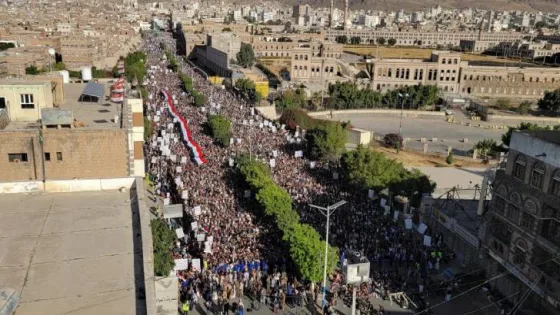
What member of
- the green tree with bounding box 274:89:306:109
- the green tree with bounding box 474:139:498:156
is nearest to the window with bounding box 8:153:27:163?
the green tree with bounding box 474:139:498:156

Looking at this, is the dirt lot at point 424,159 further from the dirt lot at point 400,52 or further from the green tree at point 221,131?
the dirt lot at point 400,52

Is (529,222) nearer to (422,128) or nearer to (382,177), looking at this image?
(382,177)

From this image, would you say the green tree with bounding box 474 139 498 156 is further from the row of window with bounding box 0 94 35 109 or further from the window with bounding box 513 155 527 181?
the row of window with bounding box 0 94 35 109

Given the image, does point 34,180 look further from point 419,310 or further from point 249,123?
point 249,123

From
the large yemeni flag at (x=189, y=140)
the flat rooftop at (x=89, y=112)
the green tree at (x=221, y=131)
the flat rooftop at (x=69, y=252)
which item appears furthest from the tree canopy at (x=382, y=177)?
the flat rooftop at (x=69, y=252)

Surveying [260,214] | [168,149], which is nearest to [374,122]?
[168,149]

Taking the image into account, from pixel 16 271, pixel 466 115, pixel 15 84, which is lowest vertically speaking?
pixel 466 115

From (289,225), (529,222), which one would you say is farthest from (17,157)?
(529,222)
